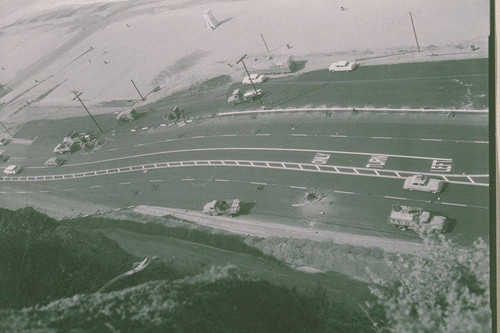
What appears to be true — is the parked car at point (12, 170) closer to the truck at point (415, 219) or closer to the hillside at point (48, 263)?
the hillside at point (48, 263)

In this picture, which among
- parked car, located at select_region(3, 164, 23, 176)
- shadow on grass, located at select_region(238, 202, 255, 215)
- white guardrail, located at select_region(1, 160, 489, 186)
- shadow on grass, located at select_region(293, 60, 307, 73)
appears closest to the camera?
white guardrail, located at select_region(1, 160, 489, 186)

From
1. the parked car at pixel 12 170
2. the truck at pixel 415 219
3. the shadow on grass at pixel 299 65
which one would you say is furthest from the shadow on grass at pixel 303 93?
the parked car at pixel 12 170

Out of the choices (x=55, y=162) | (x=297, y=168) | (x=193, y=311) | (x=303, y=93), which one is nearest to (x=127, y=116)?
(x=55, y=162)

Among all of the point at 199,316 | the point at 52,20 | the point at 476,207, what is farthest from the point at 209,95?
the point at 52,20

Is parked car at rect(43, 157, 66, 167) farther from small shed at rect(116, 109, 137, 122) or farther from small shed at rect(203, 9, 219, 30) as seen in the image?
small shed at rect(203, 9, 219, 30)

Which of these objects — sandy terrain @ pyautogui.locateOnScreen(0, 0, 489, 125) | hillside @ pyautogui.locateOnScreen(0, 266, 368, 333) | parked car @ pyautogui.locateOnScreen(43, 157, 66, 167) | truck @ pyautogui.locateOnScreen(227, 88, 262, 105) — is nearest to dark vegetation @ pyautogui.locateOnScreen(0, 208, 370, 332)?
hillside @ pyautogui.locateOnScreen(0, 266, 368, 333)

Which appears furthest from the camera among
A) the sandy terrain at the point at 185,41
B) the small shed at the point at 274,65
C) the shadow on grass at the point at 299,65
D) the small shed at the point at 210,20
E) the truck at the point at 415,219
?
the small shed at the point at 210,20

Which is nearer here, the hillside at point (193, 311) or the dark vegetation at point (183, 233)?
the hillside at point (193, 311)

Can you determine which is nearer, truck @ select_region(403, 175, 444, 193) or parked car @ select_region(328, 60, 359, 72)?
truck @ select_region(403, 175, 444, 193)
